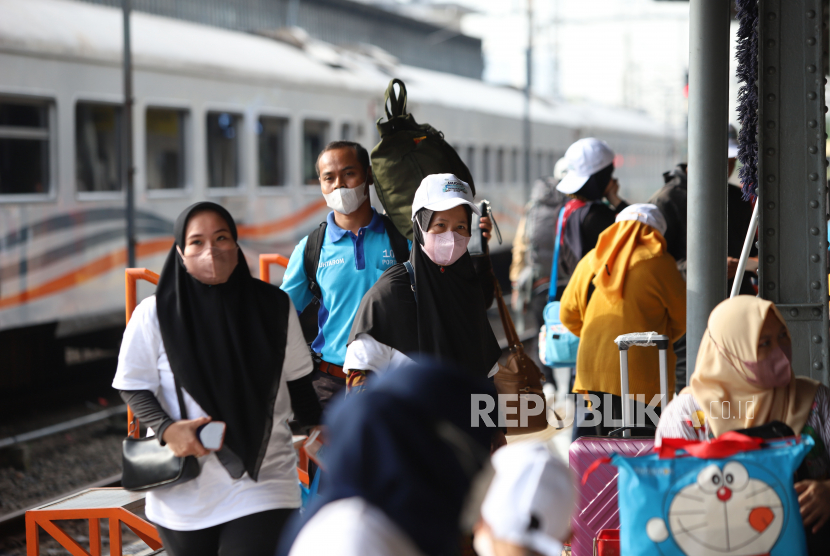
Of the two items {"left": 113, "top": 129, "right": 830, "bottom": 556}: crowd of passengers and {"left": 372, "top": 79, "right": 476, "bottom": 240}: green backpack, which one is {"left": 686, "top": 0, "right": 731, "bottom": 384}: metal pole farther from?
{"left": 372, "top": 79, "right": 476, "bottom": 240}: green backpack

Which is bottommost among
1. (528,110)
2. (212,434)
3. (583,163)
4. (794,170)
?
(212,434)

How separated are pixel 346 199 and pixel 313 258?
28 cm

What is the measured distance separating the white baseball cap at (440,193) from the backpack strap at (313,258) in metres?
0.67

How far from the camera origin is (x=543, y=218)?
7.98 metres

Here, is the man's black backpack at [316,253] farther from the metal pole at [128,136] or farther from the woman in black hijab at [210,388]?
the metal pole at [128,136]

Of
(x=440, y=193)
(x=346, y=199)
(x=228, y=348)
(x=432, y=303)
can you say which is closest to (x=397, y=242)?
(x=346, y=199)

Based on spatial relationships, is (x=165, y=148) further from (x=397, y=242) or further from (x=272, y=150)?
(x=397, y=242)

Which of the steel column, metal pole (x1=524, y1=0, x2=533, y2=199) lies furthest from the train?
the steel column

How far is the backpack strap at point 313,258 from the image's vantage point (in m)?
4.05

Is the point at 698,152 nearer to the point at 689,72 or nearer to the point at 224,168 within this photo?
the point at 689,72

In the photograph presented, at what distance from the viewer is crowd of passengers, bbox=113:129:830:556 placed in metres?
1.62

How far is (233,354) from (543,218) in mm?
5380

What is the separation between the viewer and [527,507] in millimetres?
1693

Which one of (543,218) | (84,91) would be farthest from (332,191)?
(84,91)
